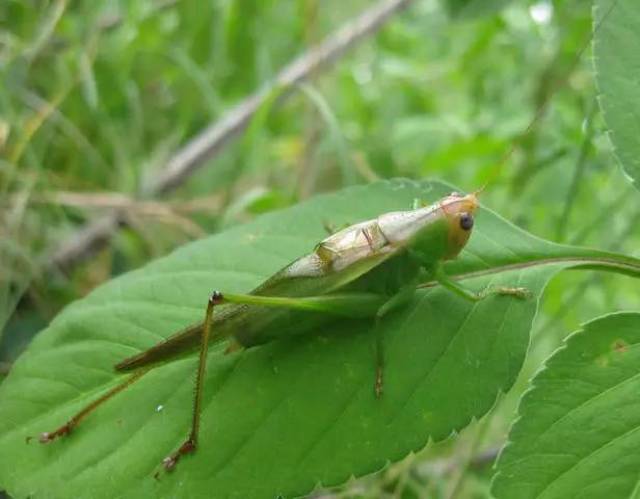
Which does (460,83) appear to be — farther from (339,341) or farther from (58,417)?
(58,417)

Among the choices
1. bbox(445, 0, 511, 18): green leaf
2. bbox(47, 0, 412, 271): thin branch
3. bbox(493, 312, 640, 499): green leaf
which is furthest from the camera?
bbox(47, 0, 412, 271): thin branch

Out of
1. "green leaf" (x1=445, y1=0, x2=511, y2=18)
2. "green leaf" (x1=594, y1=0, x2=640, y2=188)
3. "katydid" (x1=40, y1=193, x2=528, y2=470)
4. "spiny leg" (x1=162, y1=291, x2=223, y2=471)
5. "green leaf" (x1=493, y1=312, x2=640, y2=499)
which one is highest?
"green leaf" (x1=445, y1=0, x2=511, y2=18)

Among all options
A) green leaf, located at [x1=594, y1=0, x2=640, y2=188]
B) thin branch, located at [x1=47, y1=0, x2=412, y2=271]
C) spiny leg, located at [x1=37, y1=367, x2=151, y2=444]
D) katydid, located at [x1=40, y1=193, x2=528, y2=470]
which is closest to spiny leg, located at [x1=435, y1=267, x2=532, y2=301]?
katydid, located at [x1=40, y1=193, x2=528, y2=470]

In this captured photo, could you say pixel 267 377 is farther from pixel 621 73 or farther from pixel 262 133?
pixel 262 133

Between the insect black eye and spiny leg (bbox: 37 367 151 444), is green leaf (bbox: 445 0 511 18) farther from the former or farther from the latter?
A: spiny leg (bbox: 37 367 151 444)

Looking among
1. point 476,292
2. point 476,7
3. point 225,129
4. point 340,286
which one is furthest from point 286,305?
point 225,129

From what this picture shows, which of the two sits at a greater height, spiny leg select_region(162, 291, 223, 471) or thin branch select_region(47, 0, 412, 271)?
thin branch select_region(47, 0, 412, 271)

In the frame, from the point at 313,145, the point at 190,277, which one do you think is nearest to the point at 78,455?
the point at 190,277

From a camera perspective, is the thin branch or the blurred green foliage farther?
the thin branch
